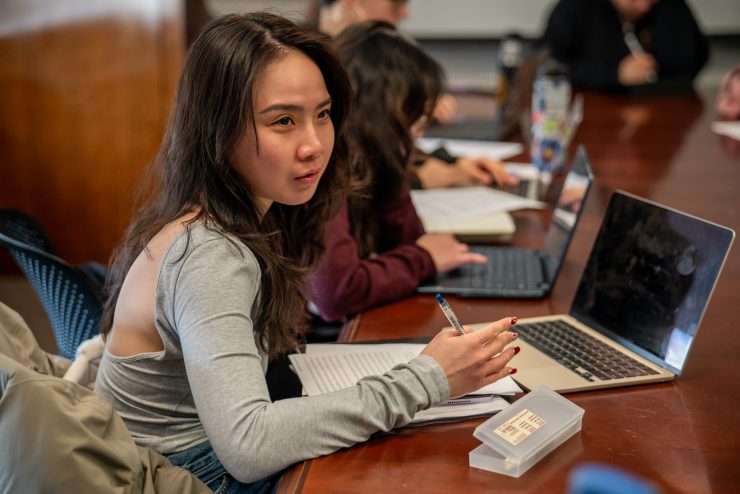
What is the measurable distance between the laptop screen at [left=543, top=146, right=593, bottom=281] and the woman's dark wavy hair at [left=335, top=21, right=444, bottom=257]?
11.3 inches

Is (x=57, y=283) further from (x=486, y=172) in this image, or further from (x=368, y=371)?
(x=486, y=172)

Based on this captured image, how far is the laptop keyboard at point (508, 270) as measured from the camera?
1.45 meters

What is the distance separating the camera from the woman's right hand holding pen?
1.00m

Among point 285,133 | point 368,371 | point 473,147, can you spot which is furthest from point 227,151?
point 473,147

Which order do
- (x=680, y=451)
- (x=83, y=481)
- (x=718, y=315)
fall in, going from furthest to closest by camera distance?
(x=718, y=315), (x=680, y=451), (x=83, y=481)

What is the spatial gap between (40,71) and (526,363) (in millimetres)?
2291

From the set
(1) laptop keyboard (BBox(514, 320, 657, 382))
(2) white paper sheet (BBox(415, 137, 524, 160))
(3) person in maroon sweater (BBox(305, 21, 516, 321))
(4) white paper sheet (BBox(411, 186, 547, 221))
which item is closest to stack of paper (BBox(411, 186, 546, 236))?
(4) white paper sheet (BBox(411, 186, 547, 221))

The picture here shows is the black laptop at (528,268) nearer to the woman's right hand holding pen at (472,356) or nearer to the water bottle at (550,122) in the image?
the woman's right hand holding pen at (472,356)

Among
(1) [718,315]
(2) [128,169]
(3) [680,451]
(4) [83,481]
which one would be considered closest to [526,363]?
(3) [680,451]

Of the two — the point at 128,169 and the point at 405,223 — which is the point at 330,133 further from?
the point at 128,169

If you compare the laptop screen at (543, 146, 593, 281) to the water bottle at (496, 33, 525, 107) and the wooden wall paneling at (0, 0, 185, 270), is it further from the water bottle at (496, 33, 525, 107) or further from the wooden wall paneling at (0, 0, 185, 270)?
the wooden wall paneling at (0, 0, 185, 270)

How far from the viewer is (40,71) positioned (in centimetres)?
291

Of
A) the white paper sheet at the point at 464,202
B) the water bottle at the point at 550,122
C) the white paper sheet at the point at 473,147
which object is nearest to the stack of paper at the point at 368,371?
the white paper sheet at the point at 464,202

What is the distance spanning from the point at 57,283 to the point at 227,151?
0.41 metres
